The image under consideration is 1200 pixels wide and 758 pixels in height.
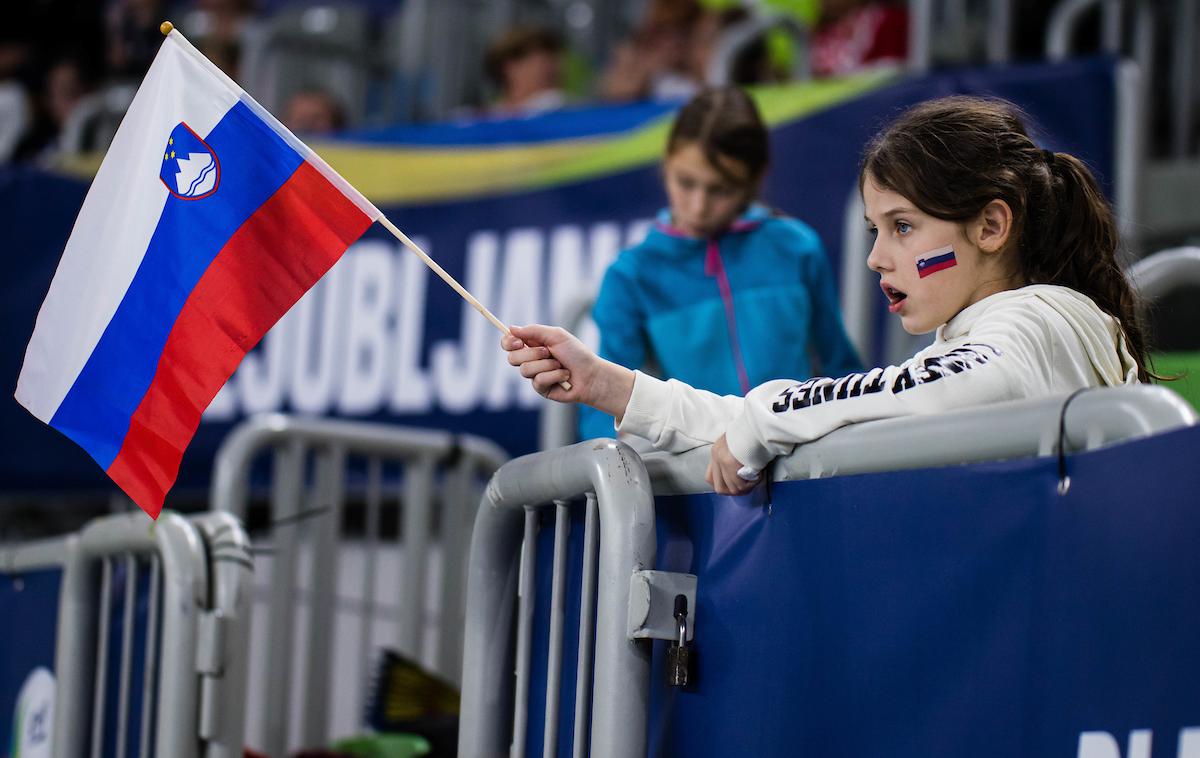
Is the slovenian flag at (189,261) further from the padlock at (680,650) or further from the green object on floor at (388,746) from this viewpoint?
the green object on floor at (388,746)

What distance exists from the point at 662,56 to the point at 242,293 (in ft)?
12.9

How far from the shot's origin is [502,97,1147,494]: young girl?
1688 millimetres

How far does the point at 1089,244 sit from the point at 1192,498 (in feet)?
2.24

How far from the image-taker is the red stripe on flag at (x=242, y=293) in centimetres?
226

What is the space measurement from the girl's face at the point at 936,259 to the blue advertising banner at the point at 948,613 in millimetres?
318

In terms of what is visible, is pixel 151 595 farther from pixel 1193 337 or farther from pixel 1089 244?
pixel 1193 337

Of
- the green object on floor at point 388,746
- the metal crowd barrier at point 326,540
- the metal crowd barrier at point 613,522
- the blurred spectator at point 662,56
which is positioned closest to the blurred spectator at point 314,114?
the blurred spectator at point 662,56

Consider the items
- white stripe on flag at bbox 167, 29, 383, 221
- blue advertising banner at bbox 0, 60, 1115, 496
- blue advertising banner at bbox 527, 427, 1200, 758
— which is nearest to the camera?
blue advertising banner at bbox 527, 427, 1200, 758

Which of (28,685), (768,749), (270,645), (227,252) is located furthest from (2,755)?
(768,749)

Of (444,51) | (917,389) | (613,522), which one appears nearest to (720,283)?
(613,522)

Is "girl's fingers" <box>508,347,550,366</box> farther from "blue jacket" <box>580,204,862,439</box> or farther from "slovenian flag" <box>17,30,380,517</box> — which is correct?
"blue jacket" <box>580,204,862,439</box>

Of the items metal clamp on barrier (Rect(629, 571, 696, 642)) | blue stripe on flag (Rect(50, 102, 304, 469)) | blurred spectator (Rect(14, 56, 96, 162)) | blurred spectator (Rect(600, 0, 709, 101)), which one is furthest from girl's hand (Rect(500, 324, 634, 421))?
blurred spectator (Rect(14, 56, 96, 162))

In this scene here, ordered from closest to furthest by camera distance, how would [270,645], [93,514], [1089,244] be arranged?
[1089,244], [270,645], [93,514]

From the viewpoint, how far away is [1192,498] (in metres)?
1.26
